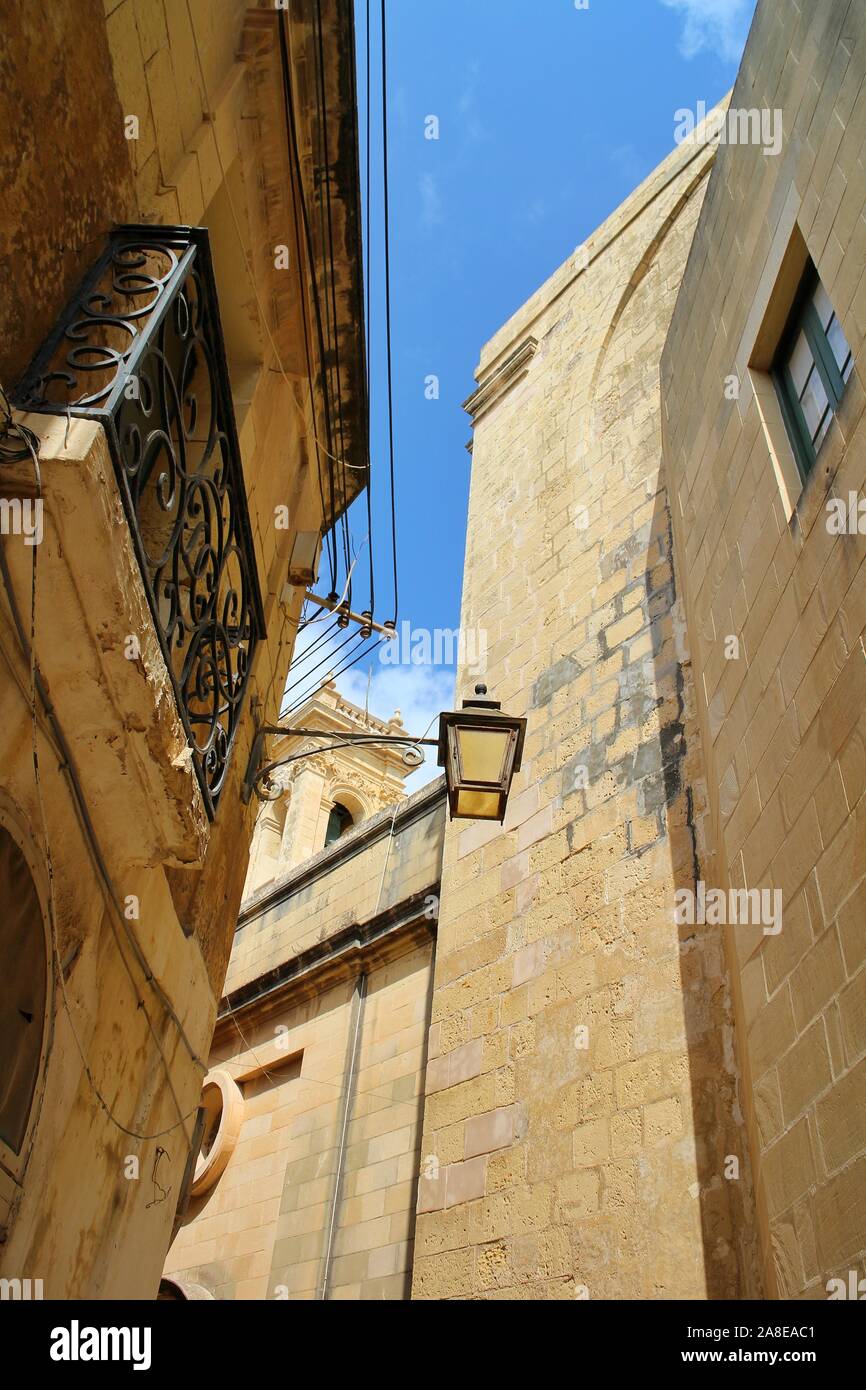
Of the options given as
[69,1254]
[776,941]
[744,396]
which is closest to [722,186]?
[744,396]

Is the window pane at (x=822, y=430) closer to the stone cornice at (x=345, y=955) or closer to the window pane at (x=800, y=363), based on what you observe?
the window pane at (x=800, y=363)

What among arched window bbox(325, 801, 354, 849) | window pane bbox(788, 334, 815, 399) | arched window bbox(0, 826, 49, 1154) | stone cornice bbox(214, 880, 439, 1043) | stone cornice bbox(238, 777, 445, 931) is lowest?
arched window bbox(0, 826, 49, 1154)

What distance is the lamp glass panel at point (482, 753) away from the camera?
197 inches

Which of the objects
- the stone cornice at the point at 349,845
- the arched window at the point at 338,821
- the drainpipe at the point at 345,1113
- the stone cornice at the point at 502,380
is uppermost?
the arched window at the point at 338,821

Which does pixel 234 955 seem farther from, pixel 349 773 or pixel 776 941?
pixel 349 773

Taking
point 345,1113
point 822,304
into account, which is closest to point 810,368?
point 822,304

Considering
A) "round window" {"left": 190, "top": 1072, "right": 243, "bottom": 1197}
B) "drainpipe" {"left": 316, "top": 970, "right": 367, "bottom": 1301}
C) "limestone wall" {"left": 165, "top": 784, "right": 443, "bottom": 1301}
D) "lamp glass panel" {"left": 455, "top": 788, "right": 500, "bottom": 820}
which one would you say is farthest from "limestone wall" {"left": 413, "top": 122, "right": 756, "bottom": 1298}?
"round window" {"left": 190, "top": 1072, "right": 243, "bottom": 1197}

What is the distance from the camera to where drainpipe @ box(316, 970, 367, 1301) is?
23.7ft

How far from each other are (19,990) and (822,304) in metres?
4.43

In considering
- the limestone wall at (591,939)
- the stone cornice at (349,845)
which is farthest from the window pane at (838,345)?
the stone cornice at (349,845)

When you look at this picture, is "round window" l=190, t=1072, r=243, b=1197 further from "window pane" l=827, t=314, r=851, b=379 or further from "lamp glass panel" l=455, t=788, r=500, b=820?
"window pane" l=827, t=314, r=851, b=379

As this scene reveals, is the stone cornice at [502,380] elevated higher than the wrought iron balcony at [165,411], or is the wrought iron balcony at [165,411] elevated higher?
the stone cornice at [502,380]
